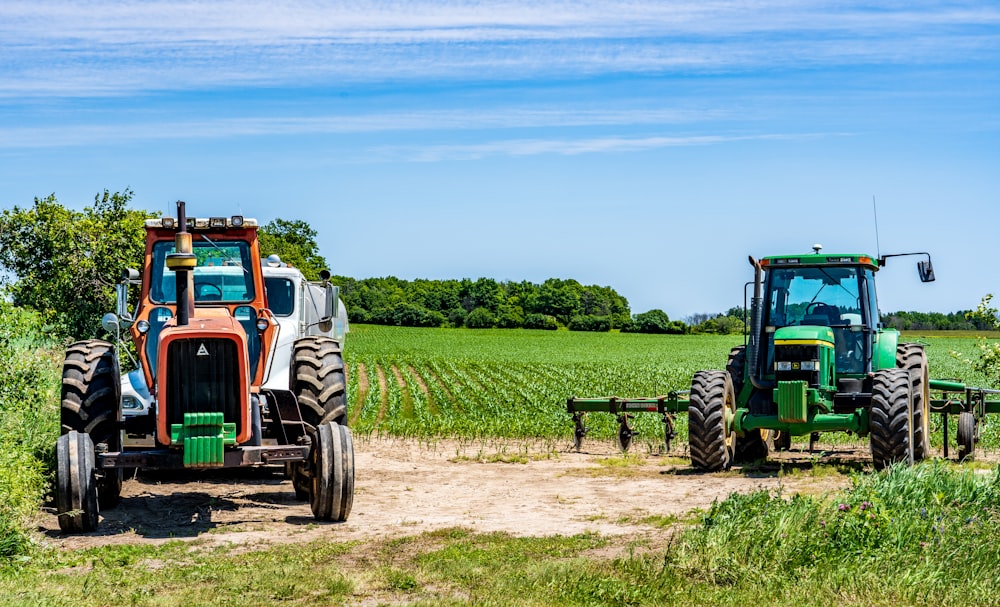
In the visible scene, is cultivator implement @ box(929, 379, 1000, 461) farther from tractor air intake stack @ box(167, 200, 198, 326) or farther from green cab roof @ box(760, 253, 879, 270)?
tractor air intake stack @ box(167, 200, 198, 326)

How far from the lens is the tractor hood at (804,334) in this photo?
13.9 m

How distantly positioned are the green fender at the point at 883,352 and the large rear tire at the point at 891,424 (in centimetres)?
123

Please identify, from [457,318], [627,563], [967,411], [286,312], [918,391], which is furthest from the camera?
[457,318]

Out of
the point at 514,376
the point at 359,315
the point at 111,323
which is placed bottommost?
the point at 514,376

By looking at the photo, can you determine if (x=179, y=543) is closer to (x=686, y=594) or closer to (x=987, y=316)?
(x=686, y=594)

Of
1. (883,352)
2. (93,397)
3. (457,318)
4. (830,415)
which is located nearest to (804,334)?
(830,415)

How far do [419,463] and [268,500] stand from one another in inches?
151

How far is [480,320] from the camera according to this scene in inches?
3477

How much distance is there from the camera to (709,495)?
12.4 metres

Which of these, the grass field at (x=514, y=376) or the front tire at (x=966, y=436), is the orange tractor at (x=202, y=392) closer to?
the grass field at (x=514, y=376)

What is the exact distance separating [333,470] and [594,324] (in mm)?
Result: 75769

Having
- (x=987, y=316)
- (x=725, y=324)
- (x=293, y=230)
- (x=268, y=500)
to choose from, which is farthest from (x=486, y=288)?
(x=268, y=500)

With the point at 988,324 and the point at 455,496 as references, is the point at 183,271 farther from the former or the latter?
the point at 988,324

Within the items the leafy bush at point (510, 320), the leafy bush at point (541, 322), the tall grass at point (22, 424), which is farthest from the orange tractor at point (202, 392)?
the leafy bush at point (510, 320)
